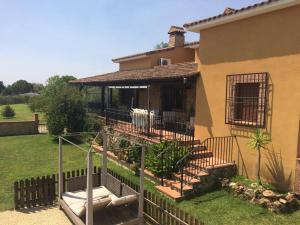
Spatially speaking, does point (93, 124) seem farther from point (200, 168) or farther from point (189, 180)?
point (189, 180)

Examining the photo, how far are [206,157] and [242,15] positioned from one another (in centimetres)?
532

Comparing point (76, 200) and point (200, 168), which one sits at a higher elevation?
point (200, 168)

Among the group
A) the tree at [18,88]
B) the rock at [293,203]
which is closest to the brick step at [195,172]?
the rock at [293,203]

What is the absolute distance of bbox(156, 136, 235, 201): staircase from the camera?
9328mm

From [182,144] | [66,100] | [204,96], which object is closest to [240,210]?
[182,144]

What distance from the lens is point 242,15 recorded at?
33.1ft

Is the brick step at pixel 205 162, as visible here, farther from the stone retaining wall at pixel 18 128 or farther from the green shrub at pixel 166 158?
the stone retaining wall at pixel 18 128

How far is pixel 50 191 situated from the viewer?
903cm

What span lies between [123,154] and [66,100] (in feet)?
24.4

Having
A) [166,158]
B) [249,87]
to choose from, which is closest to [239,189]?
[166,158]

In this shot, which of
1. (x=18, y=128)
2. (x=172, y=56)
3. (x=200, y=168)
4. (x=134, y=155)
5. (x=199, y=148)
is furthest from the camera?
(x=18, y=128)

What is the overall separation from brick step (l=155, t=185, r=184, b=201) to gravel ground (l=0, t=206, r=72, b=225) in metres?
3.13

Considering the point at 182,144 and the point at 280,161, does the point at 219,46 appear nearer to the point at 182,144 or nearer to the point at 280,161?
the point at 182,144

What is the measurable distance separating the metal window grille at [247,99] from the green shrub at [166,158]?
2218 mm
